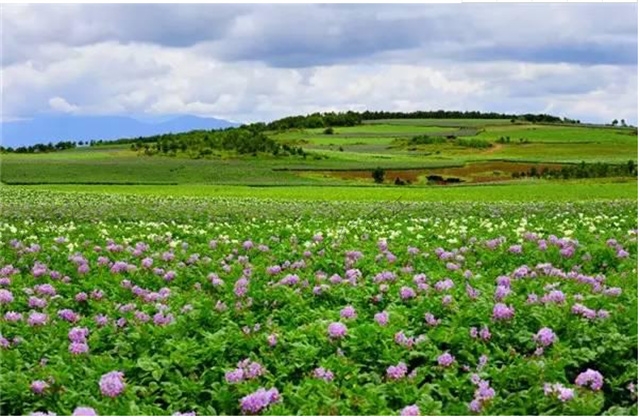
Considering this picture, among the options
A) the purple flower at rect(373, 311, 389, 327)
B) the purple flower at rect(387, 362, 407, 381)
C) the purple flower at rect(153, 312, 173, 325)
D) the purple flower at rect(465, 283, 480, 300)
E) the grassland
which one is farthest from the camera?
the grassland

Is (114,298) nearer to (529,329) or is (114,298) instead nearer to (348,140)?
(529,329)

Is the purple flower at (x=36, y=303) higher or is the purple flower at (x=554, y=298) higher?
the purple flower at (x=554, y=298)

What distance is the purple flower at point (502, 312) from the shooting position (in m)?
6.64

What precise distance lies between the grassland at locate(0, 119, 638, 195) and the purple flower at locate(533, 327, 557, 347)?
35.0 m

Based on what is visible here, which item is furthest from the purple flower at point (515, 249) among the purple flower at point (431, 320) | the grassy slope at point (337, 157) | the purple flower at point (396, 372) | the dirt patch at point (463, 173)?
the dirt patch at point (463, 173)

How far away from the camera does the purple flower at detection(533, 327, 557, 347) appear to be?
616 cm

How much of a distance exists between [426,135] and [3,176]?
5815 cm

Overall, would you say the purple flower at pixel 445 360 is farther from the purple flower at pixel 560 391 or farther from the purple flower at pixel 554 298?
the purple flower at pixel 554 298

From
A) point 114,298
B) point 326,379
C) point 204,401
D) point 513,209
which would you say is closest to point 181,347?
point 204,401

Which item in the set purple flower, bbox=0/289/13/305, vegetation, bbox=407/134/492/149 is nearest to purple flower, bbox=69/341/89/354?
purple flower, bbox=0/289/13/305

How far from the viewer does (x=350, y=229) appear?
47.5ft

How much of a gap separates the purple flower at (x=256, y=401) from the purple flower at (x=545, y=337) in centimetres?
203

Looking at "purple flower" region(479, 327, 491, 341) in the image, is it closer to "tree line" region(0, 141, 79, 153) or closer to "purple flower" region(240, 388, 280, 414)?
"purple flower" region(240, 388, 280, 414)

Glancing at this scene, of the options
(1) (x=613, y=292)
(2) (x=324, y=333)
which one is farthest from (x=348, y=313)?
(1) (x=613, y=292)
